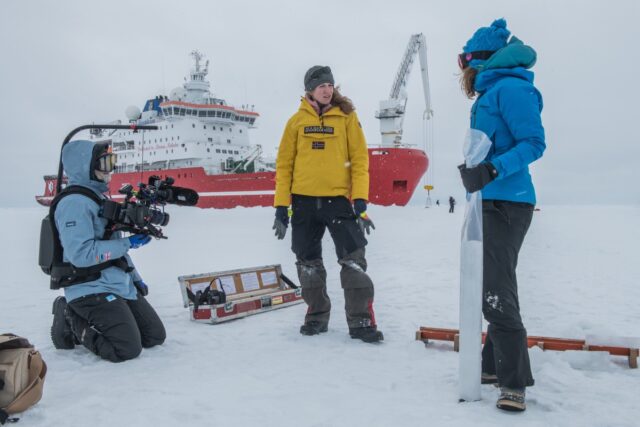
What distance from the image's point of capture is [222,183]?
23.8 metres

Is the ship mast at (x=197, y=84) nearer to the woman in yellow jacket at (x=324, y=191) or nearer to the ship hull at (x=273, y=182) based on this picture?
the ship hull at (x=273, y=182)

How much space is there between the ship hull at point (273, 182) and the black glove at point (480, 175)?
20.2m

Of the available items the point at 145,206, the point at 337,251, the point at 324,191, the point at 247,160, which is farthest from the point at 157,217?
the point at 247,160

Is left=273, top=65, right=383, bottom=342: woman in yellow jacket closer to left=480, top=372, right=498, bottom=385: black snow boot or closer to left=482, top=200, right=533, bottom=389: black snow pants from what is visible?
left=480, top=372, right=498, bottom=385: black snow boot

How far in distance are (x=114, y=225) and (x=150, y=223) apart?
10.7 inches

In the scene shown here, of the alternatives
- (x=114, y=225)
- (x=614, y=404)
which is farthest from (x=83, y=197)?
(x=614, y=404)

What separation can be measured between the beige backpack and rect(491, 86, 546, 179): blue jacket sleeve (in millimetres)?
2139

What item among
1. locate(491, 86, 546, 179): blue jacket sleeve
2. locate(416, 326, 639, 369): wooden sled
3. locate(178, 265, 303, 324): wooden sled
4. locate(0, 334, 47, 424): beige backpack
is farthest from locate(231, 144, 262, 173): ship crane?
locate(491, 86, 546, 179): blue jacket sleeve

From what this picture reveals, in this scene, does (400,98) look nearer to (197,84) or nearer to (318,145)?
(197,84)

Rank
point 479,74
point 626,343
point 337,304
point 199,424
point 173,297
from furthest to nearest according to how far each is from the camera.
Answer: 1. point 173,297
2. point 337,304
3. point 626,343
4. point 479,74
5. point 199,424

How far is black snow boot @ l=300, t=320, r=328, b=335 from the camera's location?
3.25 meters

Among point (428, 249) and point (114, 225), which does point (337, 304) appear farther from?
point (428, 249)

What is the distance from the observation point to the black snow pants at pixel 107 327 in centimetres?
273

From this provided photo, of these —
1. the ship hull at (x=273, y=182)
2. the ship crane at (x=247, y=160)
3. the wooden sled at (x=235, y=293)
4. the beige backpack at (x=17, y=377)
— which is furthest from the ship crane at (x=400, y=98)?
the beige backpack at (x=17, y=377)
